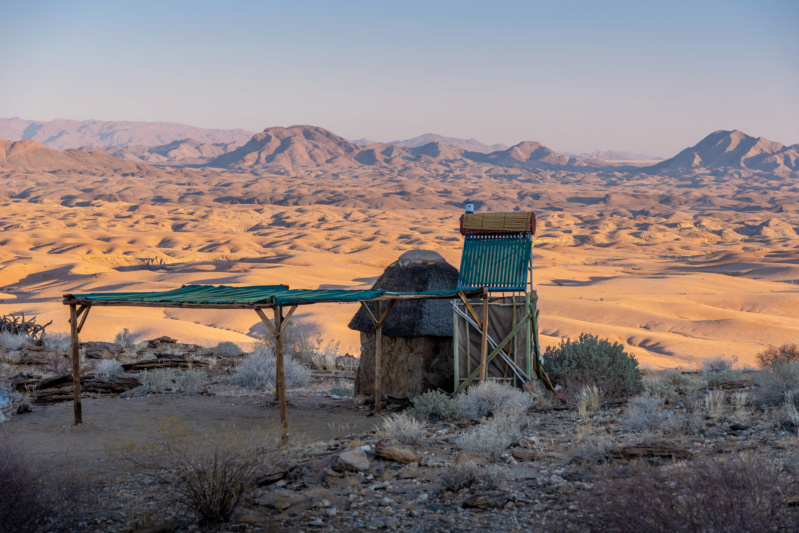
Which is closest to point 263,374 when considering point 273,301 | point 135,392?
point 135,392

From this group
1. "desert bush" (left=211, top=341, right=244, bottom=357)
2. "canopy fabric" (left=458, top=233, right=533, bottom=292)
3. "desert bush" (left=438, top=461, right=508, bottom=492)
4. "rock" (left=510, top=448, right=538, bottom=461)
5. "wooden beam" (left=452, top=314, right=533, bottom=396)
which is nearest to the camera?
"desert bush" (left=438, top=461, right=508, bottom=492)

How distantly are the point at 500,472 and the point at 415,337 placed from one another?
5.88 meters

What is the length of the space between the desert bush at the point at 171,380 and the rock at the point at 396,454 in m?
8.44

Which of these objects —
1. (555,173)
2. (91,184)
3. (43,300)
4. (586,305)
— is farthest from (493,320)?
(555,173)

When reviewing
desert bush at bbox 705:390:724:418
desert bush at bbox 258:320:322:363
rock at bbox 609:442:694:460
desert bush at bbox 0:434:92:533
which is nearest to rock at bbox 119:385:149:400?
desert bush at bbox 258:320:322:363

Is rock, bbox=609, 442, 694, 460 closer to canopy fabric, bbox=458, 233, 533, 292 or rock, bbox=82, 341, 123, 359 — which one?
canopy fabric, bbox=458, 233, 533, 292

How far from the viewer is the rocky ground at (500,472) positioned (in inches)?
230

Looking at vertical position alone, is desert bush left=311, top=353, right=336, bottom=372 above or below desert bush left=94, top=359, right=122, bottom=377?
below

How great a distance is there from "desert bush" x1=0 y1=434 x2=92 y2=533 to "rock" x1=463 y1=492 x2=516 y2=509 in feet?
11.7

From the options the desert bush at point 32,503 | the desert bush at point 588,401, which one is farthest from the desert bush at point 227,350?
the desert bush at point 32,503

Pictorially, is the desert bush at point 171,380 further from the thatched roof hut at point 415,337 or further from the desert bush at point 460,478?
the desert bush at point 460,478

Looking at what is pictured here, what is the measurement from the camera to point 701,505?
452 cm

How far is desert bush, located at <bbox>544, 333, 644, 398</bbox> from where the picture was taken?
41.3 ft

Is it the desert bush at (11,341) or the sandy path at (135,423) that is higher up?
the sandy path at (135,423)
